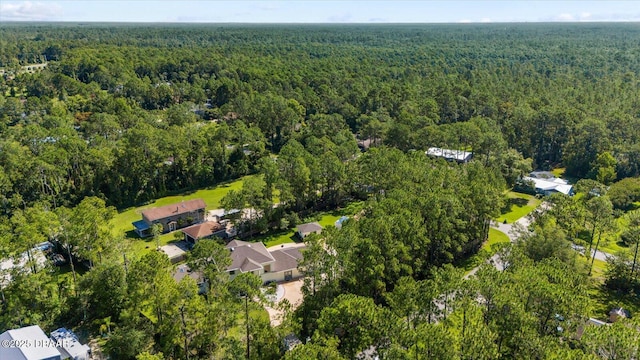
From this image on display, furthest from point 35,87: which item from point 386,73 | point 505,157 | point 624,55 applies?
point 624,55

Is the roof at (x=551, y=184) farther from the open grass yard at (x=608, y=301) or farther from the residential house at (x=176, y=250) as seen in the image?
the residential house at (x=176, y=250)

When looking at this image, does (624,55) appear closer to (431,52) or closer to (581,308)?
(431,52)

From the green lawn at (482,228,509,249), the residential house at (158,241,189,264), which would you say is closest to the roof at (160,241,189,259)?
the residential house at (158,241,189,264)

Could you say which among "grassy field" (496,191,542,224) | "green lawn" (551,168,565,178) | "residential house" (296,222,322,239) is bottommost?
"green lawn" (551,168,565,178)

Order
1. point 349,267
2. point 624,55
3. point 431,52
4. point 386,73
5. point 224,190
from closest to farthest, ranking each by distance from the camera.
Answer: point 349,267, point 224,190, point 386,73, point 624,55, point 431,52

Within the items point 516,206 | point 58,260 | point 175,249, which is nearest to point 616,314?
point 516,206

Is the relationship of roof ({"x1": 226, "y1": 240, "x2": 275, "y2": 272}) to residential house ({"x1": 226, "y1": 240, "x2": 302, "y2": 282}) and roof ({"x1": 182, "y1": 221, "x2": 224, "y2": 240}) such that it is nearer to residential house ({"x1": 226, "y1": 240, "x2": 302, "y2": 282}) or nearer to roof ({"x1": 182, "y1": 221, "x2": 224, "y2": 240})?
residential house ({"x1": 226, "y1": 240, "x2": 302, "y2": 282})

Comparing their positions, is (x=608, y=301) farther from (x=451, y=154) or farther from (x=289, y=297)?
(x=451, y=154)
